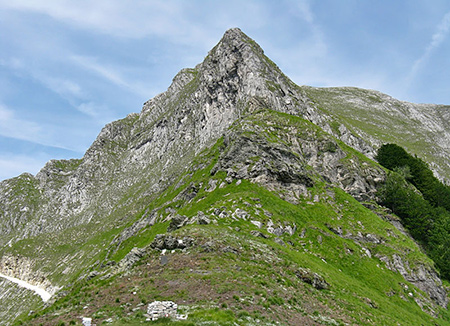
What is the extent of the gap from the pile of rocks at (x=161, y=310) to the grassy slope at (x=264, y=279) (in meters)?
0.82

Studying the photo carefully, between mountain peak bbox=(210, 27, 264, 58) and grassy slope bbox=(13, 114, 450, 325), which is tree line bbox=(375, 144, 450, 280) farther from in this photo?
mountain peak bbox=(210, 27, 264, 58)

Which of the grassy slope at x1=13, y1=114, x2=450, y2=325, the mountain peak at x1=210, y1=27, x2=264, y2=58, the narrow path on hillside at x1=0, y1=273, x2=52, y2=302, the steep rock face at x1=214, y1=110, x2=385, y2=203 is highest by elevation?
the mountain peak at x1=210, y1=27, x2=264, y2=58

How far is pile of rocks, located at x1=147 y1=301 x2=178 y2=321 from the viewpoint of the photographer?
17.3 m

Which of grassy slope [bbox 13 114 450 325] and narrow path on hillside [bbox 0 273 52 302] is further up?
grassy slope [bbox 13 114 450 325]

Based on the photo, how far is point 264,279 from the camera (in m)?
26.5

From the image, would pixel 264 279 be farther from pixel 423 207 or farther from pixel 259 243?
pixel 423 207

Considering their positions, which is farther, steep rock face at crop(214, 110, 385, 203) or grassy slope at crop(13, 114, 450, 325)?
steep rock face at crop(214, 110, 385, 203)

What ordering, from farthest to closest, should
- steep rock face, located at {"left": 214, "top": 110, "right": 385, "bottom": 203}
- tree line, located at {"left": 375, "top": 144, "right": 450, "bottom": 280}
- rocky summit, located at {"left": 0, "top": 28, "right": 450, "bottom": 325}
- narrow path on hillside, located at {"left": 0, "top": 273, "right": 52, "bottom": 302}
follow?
narrow path on hillside, located at {"left": 0, "top": 273, "right": 52, "bottom": 302} → steep rock face, located at {"left": 214, "top": 110, "right": 385, "bottom": 203} → tree line, located at {"left": 375, "top": 144, "right": 450, "bottom": 280} → rocky summit, located at {"left": 0, "top": 28, "right": 450, "bottom": 325}

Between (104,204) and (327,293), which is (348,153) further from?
(104,204)

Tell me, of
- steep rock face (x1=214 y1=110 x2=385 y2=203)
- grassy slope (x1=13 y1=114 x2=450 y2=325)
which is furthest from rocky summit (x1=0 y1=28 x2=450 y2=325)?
steep rock face (x1=214 y1=110 x2=385 y2=203)

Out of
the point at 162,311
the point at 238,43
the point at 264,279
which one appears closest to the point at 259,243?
the point at 264,279

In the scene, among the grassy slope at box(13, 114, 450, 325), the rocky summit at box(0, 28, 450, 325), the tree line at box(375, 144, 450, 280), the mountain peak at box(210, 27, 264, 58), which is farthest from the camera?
the mountain peak at box(210, 27, 264, 58)

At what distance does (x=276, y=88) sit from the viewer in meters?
127

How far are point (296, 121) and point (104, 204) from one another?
457ft
